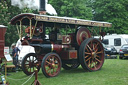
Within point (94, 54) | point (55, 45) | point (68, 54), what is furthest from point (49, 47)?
point (94, 54)

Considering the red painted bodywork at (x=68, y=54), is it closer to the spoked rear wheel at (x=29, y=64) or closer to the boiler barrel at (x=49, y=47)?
the boiler barrel at (x=49, y=47)

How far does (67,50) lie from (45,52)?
111 centimetres

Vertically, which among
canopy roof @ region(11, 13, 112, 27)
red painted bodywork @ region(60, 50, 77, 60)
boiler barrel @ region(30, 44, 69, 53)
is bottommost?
red painted bodywork @ region(60, 50, 77, 60)

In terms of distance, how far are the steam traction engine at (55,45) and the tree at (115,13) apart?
20.1 metres

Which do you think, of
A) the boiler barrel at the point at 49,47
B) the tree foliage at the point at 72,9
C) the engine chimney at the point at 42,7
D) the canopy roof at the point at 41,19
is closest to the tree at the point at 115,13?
the tree foliage at the point at 72,9

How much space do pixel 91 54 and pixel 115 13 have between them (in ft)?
71.8

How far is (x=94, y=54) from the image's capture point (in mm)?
11125

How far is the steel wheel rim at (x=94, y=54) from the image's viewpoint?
11016 millimetres

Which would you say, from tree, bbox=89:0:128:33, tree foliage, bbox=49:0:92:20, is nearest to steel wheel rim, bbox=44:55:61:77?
tree foliage, bbox=49:0:92:20

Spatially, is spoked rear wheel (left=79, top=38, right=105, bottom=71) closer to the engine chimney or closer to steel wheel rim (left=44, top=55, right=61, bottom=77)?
steel wheel rim (left=44, top=55, right=61, bottom=77)

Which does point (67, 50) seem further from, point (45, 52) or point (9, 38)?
point (9, 38)

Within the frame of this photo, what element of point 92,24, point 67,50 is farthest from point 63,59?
point 92,24

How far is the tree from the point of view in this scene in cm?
3119

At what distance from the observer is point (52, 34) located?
34.5 ft
